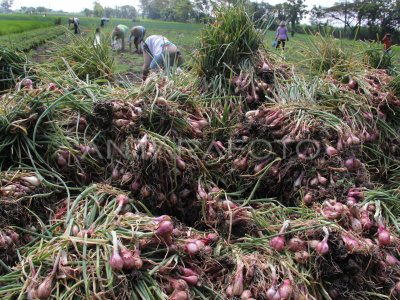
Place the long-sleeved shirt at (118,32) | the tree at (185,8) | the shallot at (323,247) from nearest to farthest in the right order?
1. the shallot at (323,247)
2. the tree at (185,8)
3. the long-sleeved shirt at (118,32)

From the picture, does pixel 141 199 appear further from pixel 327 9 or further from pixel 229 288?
pixel 327 9

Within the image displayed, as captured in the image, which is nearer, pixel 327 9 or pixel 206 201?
pixel 206 201

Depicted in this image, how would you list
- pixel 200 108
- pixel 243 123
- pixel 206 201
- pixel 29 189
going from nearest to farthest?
pixel 29 189
pixel 206 201
pixel 243 123
pixel 200 108

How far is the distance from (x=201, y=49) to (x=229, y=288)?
2069mm

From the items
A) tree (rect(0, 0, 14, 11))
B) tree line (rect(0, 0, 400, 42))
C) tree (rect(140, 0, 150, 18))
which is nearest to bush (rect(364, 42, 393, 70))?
tree line (rect(0, 0, 400, 42))

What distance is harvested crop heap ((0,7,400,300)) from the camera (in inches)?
62.8

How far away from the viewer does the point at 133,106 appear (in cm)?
224

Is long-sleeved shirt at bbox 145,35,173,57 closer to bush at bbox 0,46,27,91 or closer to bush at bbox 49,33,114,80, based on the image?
bush at bbox 49,33,114,80

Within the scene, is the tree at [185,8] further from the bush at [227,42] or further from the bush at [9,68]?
the bush at [9,68]

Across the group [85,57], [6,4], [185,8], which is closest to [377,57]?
[85,57]

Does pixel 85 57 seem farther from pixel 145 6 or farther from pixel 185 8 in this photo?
pixel 145 6

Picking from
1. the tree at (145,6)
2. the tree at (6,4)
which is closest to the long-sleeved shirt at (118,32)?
the tree at (145,6)

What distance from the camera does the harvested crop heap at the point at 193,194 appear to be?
1595 mm

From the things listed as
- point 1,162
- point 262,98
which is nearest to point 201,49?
point 262,98
